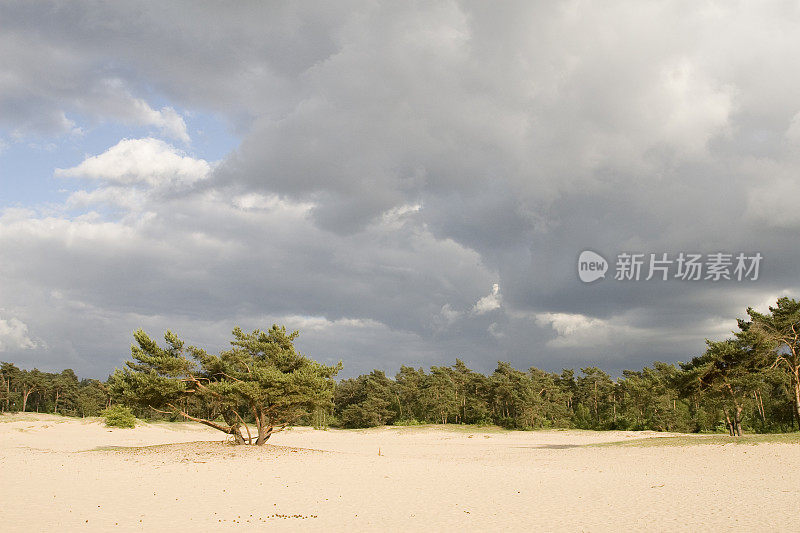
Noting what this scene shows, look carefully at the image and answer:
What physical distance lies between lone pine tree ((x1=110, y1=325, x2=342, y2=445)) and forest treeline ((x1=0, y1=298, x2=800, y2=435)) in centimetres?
254

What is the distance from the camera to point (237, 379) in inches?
1474

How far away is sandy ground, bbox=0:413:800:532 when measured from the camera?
14.5m

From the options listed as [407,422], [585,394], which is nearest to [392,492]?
[407,422]

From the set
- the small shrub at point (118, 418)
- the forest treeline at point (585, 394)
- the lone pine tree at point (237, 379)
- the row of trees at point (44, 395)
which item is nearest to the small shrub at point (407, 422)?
the forest treeline at point (585, 394)

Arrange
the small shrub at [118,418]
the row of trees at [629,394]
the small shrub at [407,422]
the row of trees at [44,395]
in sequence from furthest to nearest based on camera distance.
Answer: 1. the row of trees at [44,395]
2. the small shrub at [407,422]
3. the small shrub at [118,418]
4. the row of trees at [629,394]

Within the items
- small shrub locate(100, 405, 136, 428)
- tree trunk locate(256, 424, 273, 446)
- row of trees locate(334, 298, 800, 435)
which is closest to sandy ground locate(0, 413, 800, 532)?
tree trunk locate(256, 424, 273, 446)

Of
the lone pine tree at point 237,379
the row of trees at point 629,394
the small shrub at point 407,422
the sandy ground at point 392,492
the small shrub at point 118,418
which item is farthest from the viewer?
the small shrub at point 407,422

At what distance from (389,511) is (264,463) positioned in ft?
51.6

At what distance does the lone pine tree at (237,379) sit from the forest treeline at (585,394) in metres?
2.54

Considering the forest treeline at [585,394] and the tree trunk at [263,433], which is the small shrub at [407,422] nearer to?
the forest treeline at [585,394]

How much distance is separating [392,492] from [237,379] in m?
21.0

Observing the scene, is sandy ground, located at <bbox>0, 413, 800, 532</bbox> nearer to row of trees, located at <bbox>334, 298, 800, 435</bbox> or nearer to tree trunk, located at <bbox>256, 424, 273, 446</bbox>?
tree trunk, located at <bbox>256, 424, 273, 446</bbox>

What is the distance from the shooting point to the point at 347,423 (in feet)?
324

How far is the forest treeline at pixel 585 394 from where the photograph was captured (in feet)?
131
